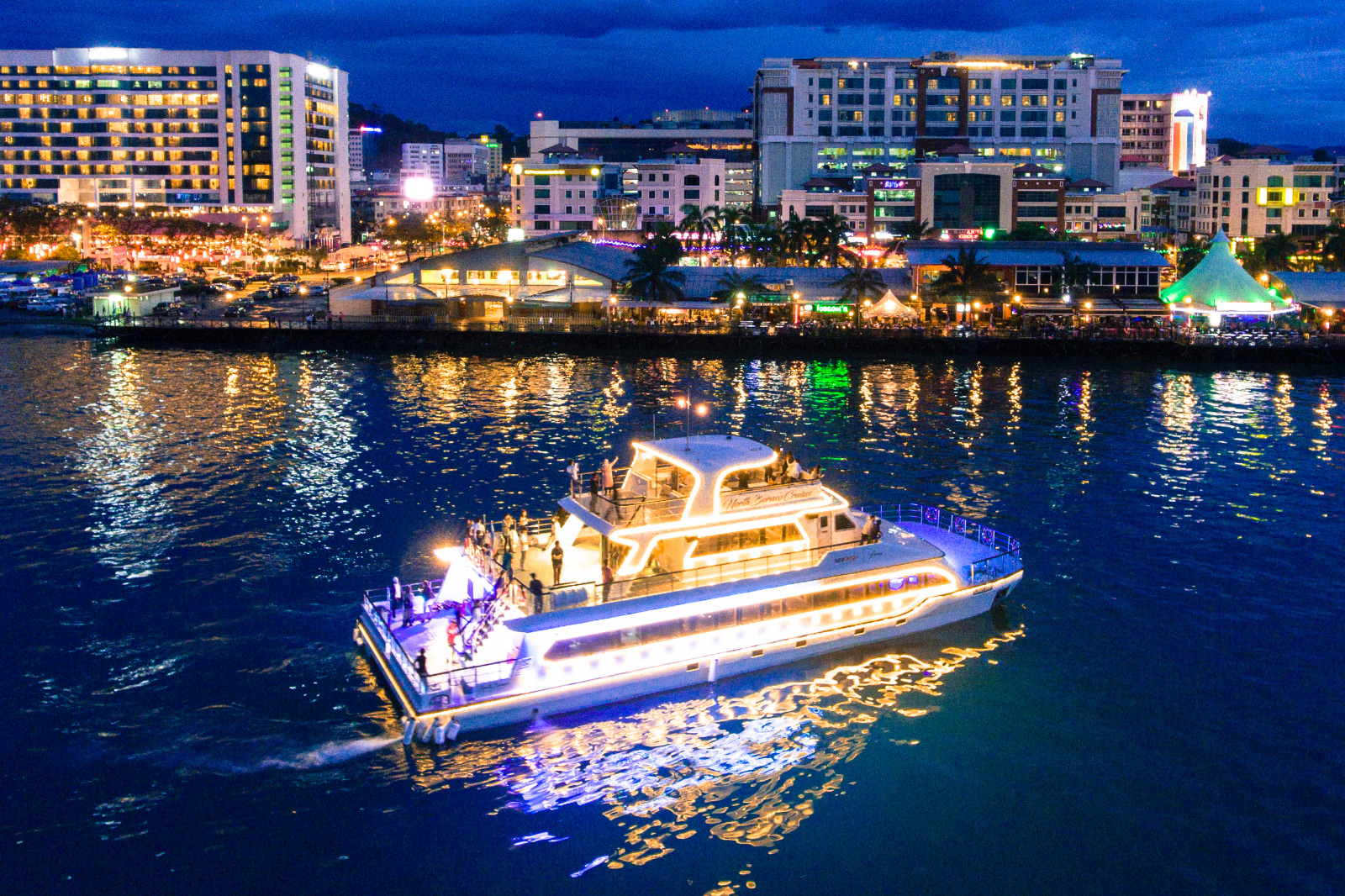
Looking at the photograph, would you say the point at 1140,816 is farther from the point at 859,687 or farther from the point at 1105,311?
the point at 1105,311

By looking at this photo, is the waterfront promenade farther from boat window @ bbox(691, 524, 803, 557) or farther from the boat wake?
the boat wake

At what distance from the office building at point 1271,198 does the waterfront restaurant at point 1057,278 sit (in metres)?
62.7

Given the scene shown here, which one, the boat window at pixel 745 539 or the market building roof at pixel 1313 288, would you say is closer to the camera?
the boat window at pixel 745 539

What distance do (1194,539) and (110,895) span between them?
27149mm

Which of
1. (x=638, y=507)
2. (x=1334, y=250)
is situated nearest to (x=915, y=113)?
(x=1334, y=250)

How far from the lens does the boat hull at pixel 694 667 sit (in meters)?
20.8

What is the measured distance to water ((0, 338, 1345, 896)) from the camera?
57.0ft

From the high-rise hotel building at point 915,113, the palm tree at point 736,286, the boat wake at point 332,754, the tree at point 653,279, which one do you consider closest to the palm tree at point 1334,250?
the high-rise hotel building at point 915,113

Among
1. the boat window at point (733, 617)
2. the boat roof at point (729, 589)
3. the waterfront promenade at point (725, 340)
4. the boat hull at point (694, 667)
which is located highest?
the waterfront promenade at point (725, 340)

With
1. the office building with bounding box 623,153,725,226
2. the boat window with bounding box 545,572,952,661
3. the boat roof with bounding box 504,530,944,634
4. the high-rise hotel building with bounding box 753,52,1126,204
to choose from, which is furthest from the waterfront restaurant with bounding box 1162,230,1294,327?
the office building with bounding box 623,153,725,226

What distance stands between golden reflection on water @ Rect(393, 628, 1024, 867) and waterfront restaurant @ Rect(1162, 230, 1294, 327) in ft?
203

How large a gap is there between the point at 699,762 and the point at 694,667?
9.14 feet

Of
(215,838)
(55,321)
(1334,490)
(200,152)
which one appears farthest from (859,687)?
(200,152)

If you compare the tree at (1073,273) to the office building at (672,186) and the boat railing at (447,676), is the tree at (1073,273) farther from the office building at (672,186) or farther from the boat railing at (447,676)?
the office building at (672,186)
